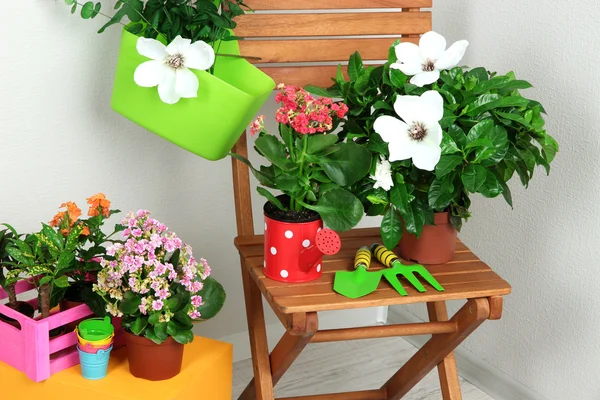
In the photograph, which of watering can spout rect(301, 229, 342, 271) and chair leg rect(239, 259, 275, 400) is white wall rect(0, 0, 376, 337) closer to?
chair leg rect(239, 259, 275, 400)

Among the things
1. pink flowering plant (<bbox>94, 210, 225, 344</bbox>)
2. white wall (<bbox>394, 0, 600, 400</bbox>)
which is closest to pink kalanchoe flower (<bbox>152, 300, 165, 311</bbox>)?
pink flowering plant (<bbox>94, 210, 225, 344</bbox>)

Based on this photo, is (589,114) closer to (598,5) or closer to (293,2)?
(598,5)

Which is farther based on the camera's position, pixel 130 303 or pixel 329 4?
pixel 329 4

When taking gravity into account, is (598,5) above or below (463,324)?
above

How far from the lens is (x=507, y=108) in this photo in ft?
4.37

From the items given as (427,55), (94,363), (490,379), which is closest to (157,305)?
(94,363)

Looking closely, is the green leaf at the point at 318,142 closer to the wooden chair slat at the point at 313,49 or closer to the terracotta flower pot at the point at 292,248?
the terracotta flower pot at the point at 292,248

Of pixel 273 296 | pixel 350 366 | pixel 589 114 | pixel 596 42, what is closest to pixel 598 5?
pixel 596 42

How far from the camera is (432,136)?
123cm

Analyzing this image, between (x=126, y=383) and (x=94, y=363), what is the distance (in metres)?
0.06

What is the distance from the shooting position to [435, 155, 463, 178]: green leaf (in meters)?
1.26

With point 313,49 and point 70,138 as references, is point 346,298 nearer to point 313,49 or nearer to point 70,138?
point 313,49

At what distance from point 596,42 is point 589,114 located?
135 mm

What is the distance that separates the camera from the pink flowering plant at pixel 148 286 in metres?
1.22
